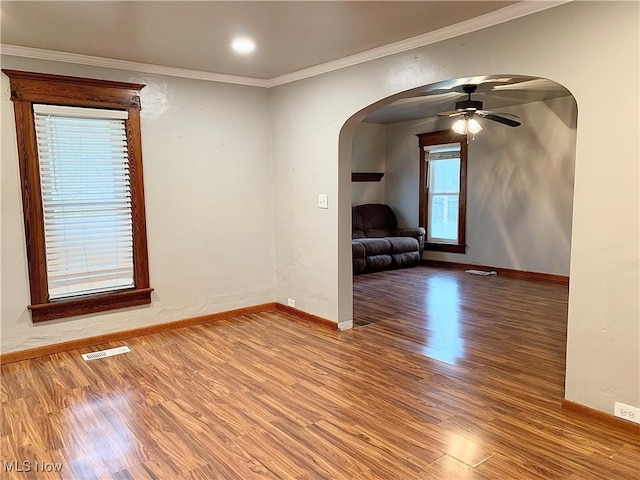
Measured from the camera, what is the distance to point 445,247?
26.1 feet

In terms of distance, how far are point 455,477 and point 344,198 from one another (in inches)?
103

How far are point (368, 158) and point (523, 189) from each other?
282 cm

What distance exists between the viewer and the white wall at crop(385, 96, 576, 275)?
633cm

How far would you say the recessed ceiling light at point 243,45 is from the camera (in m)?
3.39

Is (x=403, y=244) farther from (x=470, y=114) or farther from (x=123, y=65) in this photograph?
(x=123, y=65)

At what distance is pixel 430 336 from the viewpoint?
4137 millimetres

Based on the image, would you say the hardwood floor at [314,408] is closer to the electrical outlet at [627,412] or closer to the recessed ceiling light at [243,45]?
the electrical outlet at [627,412]

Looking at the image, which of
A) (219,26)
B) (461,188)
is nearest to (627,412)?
(219,26)

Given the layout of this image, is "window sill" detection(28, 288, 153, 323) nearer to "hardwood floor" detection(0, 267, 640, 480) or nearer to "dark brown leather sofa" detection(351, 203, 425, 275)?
"hardwood floor" detection(0, 267, 640, 480)

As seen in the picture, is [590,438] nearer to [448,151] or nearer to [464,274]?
[464,274]

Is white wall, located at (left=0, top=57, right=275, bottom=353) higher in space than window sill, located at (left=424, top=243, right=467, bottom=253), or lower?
higher
